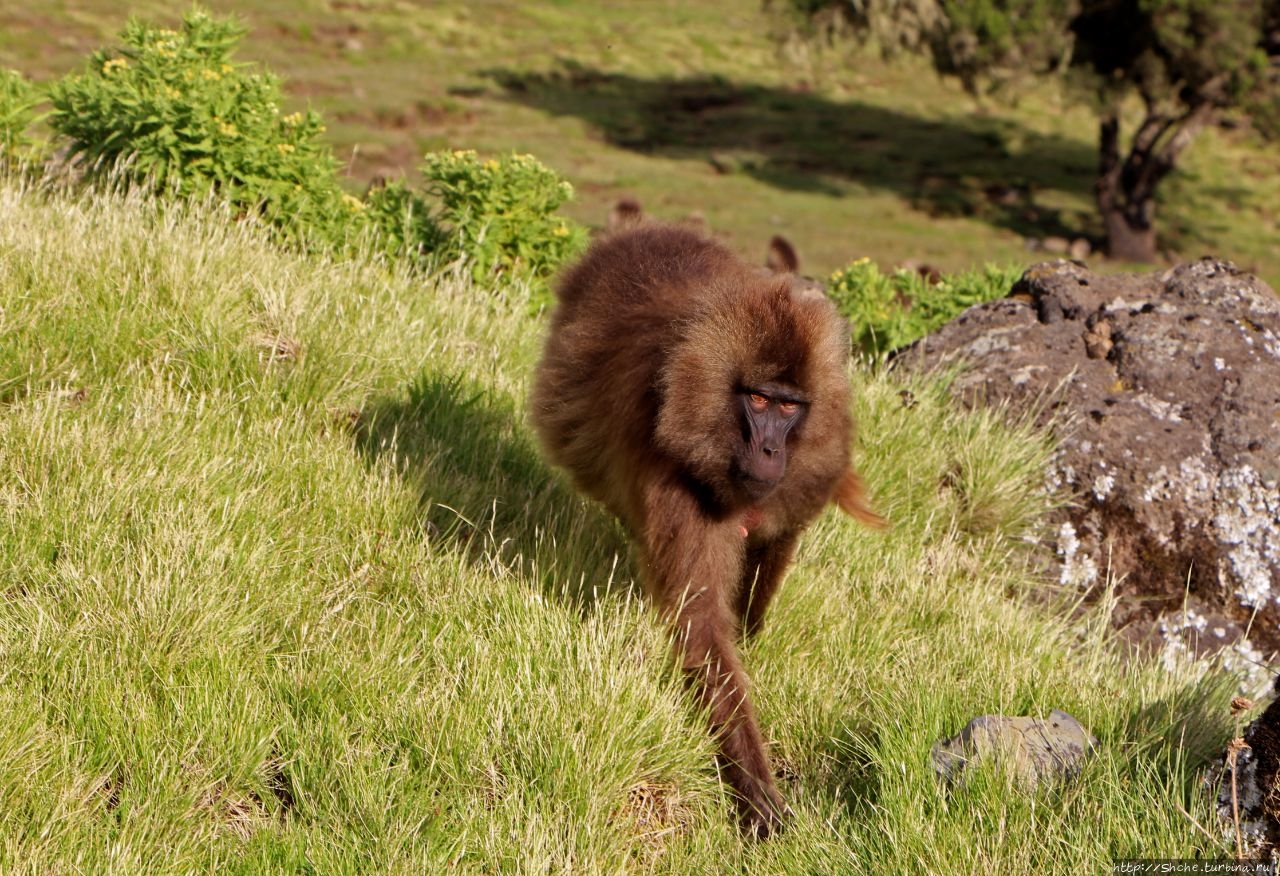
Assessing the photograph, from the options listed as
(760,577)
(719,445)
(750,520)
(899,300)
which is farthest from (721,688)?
(899,300)

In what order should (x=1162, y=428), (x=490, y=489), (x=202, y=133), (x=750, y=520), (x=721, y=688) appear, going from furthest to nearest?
(x=202, y=133)
(x=1162, y=428)
(x=490, y=489)
(x=750, y=520)
(x=721, y=688)

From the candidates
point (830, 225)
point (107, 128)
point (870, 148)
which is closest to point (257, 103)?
point (107, 128)

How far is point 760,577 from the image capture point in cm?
540

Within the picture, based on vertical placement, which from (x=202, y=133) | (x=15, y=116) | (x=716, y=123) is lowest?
(x=716, y=123)

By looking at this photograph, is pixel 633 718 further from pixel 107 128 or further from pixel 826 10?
pixel 826 10

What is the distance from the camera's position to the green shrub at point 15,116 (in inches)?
352

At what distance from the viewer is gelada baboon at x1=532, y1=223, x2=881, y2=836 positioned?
455cm

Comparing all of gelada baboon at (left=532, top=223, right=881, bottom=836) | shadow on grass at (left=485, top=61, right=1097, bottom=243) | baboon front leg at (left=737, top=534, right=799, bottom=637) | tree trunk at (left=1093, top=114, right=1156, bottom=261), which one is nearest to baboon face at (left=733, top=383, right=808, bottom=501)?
gelada baboon at (left=532, top=223, right=881, bottom=836)

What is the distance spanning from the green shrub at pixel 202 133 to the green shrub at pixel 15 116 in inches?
10.9

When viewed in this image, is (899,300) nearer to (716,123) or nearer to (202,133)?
(202,133)

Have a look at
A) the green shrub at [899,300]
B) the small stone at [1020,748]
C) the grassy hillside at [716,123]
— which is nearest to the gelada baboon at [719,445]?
the small stone at [1020,748]

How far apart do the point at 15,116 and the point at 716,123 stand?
26181 mm

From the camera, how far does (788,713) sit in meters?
5.21

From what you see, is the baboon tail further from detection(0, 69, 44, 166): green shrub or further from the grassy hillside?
the grassy hillside
